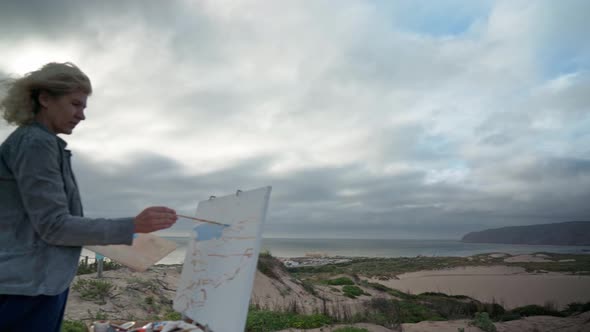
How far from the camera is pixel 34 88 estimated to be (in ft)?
5.51

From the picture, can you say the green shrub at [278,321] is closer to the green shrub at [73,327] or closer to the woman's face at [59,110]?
the green shrub at [73,327]

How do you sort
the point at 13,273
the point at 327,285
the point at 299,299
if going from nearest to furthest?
1. the point at 13,273
2. the point at 299,299
3. the point at 327,285

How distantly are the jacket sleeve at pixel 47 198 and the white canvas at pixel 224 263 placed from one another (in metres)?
1.29

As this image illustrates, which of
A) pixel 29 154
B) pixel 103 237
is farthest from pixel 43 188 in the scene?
pixel 103 237

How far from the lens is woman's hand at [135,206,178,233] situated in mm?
1670

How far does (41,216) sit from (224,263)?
1674 millimetres

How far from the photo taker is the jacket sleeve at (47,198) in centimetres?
146

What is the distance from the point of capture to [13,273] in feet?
4.70

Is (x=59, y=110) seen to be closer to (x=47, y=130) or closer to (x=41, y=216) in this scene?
(x=47, y=130)

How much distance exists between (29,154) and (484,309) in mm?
14597

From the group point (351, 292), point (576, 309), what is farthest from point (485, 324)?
point (351, 292)

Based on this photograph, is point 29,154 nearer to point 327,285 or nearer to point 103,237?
point 103,237

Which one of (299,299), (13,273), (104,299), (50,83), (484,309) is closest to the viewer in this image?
(13,273)

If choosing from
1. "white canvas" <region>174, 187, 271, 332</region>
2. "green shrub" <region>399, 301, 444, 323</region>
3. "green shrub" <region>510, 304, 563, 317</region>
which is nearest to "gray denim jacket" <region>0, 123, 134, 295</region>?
"white canvas" <region>174, 187, 271, 332</region>
